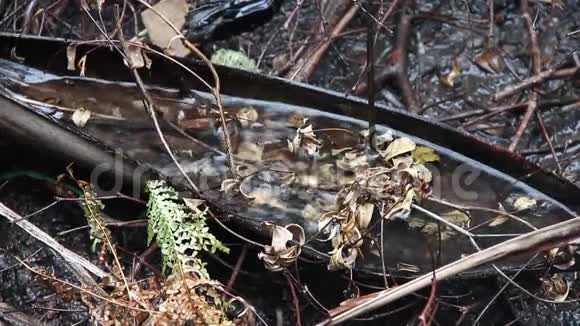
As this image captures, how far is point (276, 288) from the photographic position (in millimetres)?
2275

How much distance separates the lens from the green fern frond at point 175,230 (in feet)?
6.39

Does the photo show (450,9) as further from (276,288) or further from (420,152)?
(276,288)

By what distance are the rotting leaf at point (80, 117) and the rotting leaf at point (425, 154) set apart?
1.11 metres

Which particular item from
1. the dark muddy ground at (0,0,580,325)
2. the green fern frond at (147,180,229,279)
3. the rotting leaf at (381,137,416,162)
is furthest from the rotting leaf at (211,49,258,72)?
the green fern frond at (147,180,229,279)

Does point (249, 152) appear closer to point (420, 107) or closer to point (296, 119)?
point (296, 119)

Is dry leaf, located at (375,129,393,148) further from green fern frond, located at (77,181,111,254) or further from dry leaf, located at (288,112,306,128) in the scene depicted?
green fern frond, located at (77,181,111,254)

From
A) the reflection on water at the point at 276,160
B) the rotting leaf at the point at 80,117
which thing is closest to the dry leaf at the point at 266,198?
the reflection on water at the point at 276,160

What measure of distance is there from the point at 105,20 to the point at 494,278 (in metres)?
1.75

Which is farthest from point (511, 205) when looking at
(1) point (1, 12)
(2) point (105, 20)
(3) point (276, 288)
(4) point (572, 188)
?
(1) point (1, 12)

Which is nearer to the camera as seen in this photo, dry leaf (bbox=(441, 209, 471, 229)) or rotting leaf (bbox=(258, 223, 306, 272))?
rotting leaf (bbox=(258, 223, 306, 272))

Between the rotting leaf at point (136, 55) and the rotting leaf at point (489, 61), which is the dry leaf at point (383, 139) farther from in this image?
the rotting leaf at point (136, 55)

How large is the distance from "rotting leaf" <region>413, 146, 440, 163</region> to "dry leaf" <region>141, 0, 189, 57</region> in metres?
0.93

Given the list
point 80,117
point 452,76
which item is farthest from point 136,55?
point 452,76

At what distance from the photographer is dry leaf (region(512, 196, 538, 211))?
2258 millimetres
